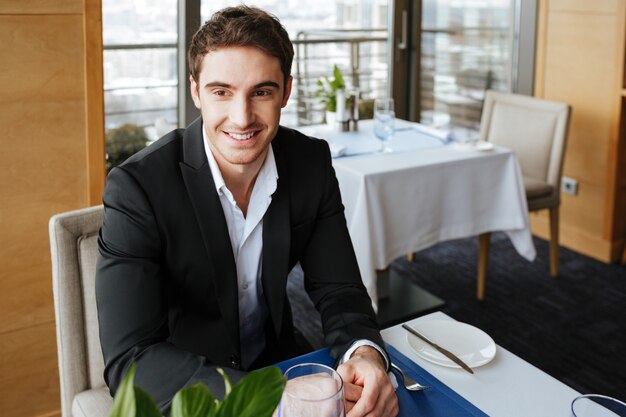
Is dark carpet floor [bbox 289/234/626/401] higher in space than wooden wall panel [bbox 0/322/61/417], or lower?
lower

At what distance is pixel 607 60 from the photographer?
3.90 meters

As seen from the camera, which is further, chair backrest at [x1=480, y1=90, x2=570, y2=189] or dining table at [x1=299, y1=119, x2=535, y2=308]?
chair backrest at [x1=480, y1=90, x2=570, y2=189]

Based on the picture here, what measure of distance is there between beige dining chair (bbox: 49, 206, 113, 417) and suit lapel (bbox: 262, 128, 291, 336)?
1.16ft

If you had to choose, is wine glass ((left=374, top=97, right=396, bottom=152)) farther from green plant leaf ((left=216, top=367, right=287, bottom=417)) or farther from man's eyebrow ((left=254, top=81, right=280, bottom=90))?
green plant leaf ((left=216, top=367, right=287, bottom=417))

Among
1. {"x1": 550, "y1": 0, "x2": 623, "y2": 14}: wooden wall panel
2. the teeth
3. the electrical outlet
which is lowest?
the electrical outlet

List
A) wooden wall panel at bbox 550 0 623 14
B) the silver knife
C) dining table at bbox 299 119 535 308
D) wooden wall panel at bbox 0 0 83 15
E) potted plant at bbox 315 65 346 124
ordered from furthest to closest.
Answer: wooden wall panel at bbox 550 0 623 14 < potted plant at bbox 315 65 346 124 < dining table at bbox 299 119 535 308 < wooden wall panel at bbox 0 0 83 15 < the silver knife

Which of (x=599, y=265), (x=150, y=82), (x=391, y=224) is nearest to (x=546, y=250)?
(x=599, y=265)

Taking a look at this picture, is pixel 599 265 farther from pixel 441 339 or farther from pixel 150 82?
pixel 441 339

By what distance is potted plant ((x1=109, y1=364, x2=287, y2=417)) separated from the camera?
62cm

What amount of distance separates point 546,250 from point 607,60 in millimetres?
1075

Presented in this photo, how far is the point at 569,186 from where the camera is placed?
13.9 ft

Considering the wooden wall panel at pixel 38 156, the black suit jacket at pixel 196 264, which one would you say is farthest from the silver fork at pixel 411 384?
the wooden wall panel at pixel 38 156

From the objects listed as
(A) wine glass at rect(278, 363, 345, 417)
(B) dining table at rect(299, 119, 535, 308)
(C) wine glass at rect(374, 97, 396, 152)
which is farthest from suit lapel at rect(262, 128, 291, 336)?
(C) wine glass at rect(374, 97, 396, 152)

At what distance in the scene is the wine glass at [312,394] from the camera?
872 mm
